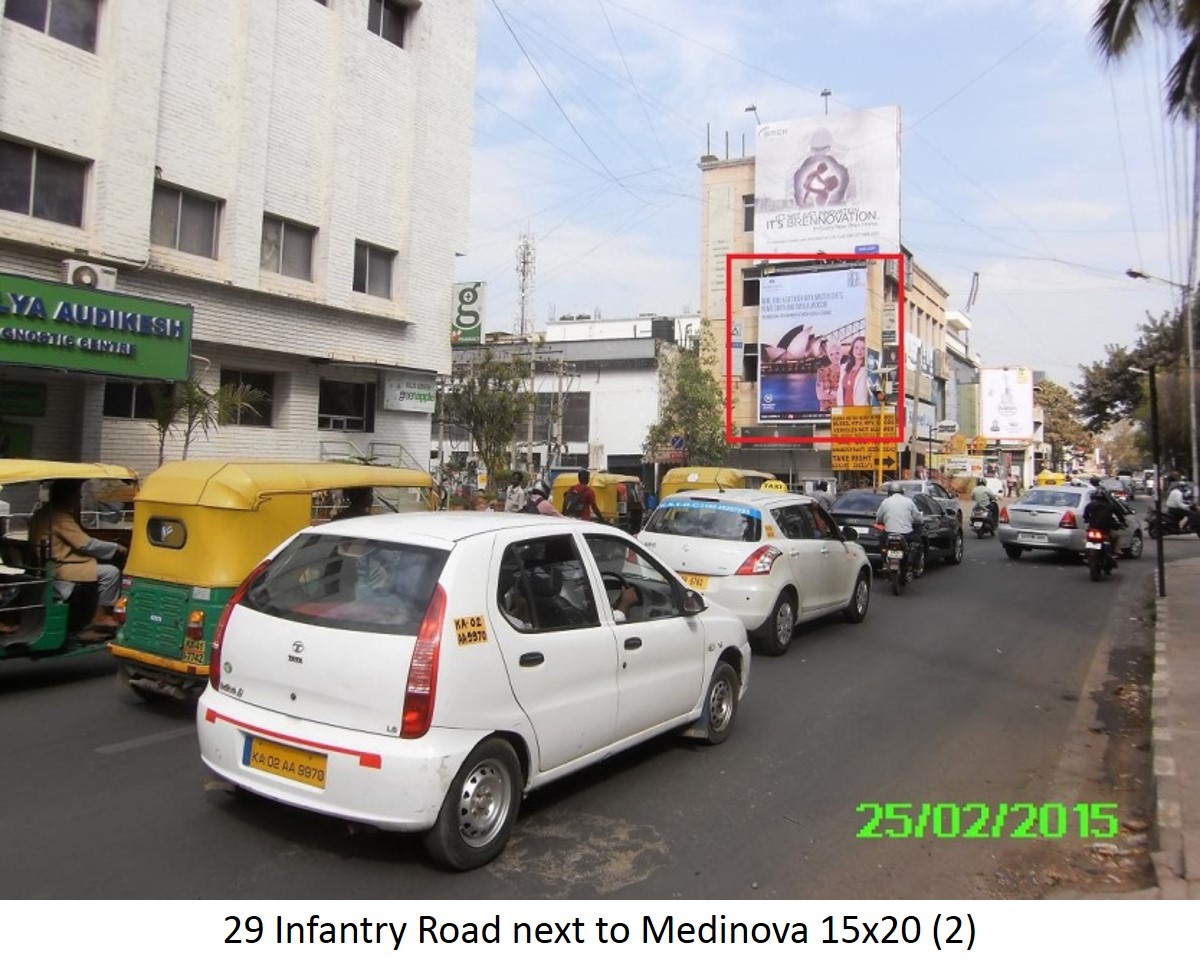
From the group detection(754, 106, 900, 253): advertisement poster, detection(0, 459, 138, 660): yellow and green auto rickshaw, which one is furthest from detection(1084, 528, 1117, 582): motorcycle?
detection(754, 106, 900, 253): advertisement poster

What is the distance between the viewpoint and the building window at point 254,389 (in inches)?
694

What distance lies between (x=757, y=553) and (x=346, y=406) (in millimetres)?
13400

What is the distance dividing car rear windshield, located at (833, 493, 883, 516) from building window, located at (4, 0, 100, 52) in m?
14.9

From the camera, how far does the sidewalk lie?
4.20 metres

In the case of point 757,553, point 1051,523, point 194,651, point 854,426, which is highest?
point 854,426

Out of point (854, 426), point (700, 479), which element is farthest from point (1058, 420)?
point (700, 479)

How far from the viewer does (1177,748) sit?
6.01 m

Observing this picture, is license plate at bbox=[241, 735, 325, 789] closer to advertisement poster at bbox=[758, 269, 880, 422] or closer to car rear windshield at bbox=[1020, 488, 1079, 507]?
car rear windshield at bbox=[1020, 488, 1079, 507]

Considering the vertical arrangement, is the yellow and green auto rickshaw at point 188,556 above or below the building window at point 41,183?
below

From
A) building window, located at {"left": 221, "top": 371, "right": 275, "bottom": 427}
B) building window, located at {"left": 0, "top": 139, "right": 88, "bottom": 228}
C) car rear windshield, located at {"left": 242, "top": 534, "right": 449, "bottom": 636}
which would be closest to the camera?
car rear windshield, located at {"left": 242, "top": 534, "right": 449, "bottom": 636}

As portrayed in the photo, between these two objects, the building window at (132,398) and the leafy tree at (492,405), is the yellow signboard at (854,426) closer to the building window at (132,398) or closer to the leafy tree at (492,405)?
Answer: the leafy tree at (492,405)

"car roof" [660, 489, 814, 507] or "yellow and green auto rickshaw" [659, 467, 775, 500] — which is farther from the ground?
"yellow and green auto rickshaw" [659, 467, 775, 500]

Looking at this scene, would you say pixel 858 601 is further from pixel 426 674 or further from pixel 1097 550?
pixel 426 674

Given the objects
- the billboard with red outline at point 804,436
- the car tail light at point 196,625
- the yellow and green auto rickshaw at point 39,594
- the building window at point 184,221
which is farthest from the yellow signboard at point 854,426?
the car tail light at point 196,625
